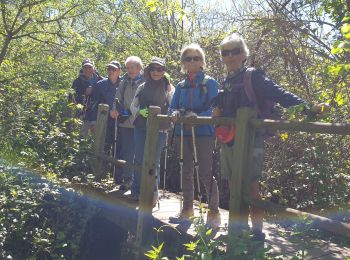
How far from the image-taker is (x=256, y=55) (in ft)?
24.3

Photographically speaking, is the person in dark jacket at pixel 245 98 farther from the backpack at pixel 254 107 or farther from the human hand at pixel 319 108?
the human hand at pixel 319 108

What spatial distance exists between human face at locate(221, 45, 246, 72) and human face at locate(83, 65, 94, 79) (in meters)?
4.15

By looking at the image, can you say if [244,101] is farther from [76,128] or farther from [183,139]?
[76,128]

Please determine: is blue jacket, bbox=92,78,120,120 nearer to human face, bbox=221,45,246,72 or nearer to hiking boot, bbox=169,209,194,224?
hiking boot, bbox=169,209,194,224

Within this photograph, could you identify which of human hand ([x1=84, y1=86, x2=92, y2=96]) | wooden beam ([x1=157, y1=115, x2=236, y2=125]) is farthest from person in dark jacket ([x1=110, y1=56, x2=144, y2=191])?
wooden beam ([x1=157, y1=115, x2=236, y2=125])

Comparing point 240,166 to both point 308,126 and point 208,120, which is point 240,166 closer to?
point 208,120

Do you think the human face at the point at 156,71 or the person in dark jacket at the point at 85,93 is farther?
the person in dark jacket at the point at 85,93

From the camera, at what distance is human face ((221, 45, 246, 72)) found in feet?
13.0

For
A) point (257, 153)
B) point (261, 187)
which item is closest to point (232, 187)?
point (257, 153)

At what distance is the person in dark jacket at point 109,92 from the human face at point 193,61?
7.97ft

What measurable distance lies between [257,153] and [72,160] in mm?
3198

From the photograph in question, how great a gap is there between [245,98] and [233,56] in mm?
415

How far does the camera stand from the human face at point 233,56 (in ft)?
13.0

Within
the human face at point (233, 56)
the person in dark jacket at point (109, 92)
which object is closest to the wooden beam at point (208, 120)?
the human face at point (233, 56)
